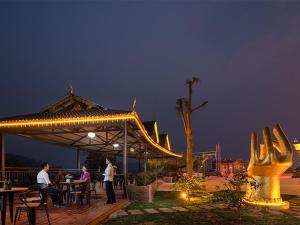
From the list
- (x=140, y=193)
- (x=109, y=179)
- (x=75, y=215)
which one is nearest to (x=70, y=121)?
(x=109, y=179)

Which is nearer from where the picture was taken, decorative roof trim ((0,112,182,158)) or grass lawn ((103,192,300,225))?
grass lawn ((103,192,300,225))

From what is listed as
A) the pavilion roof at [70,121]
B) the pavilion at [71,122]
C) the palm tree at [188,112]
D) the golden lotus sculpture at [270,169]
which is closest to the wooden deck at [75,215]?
the pavilion at [71,122]

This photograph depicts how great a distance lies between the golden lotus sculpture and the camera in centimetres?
999

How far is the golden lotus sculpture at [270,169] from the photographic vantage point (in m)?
9.99

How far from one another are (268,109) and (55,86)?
62.2 meters

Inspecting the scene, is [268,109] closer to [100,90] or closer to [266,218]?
[100,90]

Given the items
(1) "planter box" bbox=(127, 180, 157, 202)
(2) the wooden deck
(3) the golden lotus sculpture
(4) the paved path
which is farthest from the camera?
(1) "planter box" bbox=(127, 180, 157, 202)

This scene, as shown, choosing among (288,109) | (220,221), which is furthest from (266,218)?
(288,109)

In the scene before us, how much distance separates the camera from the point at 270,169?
1008cm

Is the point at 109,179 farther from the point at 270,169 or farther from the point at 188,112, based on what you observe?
the point at 188,112

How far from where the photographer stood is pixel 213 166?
43750 millimetres

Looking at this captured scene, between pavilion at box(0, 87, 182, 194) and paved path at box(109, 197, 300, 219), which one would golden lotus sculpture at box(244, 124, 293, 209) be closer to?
paved path at box(109, 197, 300, 219)

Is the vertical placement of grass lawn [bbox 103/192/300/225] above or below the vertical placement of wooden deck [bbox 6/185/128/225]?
below

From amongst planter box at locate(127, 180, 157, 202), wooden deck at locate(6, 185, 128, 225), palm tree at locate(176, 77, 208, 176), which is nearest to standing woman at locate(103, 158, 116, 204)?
wooden deck at locate(6, 185, 128, 225)
